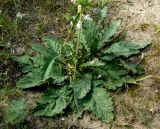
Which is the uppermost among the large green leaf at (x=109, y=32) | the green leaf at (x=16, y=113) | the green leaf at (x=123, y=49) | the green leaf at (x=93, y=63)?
the large green leaf at (x=109, y=32)

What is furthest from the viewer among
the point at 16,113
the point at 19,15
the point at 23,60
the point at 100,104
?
the point at 19,15

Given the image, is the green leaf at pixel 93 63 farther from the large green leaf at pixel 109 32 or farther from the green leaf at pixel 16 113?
the green leaf at pixel 16 113

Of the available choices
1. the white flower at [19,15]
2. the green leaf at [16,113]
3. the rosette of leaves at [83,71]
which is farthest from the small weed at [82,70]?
the white flower at [19,15]

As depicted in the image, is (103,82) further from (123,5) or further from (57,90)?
(123,5)

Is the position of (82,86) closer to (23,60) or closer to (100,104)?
(100,104)

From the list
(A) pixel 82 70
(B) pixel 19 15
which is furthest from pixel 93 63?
(B) pixel 19 15

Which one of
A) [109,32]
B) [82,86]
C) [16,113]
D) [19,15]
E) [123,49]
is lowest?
[16,113]
